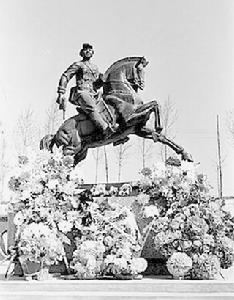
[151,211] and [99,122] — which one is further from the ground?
[99,122]

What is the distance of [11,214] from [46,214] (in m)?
0.62

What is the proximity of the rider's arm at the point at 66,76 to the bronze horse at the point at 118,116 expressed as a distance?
35 cm

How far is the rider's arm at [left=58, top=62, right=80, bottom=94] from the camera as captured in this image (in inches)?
234

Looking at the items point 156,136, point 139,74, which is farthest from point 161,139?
point 139,74

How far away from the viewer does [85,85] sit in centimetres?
597

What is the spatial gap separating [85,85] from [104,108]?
0.39 meters

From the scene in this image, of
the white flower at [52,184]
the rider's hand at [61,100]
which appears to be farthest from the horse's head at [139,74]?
the white flower at [52,184]

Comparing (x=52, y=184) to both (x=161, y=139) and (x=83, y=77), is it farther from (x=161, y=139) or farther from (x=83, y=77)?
(x=161, y=139)

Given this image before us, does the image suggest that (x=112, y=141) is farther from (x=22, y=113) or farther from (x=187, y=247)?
(x=22, y=113)

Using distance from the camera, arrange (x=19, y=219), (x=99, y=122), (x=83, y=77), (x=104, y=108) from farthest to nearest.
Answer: (x=83, y=77), (x=104, y=108), (x=99, y=122), (x=19, y=219)

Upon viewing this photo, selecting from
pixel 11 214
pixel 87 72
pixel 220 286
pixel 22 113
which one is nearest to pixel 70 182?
pixel 11 214

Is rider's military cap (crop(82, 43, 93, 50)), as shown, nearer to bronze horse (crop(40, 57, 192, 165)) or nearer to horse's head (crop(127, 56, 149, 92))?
bronze horse (crop(40, 57, 192, 165))

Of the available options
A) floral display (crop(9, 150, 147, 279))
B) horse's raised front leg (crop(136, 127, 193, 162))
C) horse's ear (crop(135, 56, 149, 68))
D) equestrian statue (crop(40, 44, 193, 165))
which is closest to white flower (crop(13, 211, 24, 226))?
floral display (crop(9, 150, 147, 279))

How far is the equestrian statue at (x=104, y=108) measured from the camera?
19.1ft
